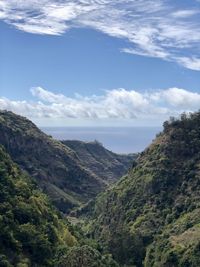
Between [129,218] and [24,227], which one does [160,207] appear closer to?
[129,218]

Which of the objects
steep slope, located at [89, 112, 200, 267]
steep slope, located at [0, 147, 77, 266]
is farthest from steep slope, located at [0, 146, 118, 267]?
steep slope, located at [89, 112, 200, 267]

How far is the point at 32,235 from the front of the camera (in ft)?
223

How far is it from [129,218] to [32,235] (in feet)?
184

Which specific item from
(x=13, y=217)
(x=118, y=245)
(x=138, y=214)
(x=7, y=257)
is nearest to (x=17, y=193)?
(x=13, y=217)

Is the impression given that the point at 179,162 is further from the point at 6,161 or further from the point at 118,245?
the point at 6,161

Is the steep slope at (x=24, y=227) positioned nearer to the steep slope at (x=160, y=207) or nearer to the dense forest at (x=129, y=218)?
the dense forest at (x=129, y=218)

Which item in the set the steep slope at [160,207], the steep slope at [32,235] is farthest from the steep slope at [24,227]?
the steep slope at [160,207]

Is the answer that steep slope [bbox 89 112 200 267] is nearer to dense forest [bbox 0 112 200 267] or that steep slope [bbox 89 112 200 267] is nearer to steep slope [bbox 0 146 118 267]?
dense forest [bbox 0 112 200 267]

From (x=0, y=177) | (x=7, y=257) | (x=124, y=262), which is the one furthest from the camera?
(x=124, y=262)

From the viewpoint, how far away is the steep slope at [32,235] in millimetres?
58988

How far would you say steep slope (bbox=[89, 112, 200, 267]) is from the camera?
9731cm

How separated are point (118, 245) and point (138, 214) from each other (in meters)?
19.6

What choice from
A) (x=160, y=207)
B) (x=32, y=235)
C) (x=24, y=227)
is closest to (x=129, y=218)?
(x=160, y=207)

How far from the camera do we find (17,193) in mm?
78875
